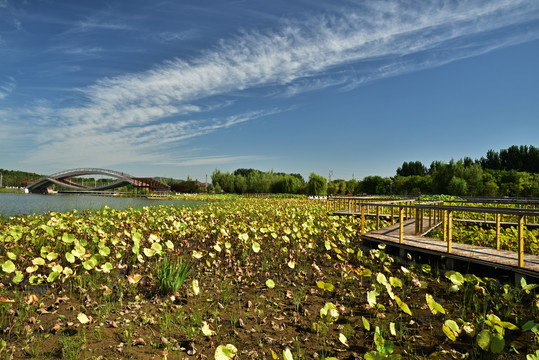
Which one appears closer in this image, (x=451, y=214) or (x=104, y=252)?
(x=104, y=252)

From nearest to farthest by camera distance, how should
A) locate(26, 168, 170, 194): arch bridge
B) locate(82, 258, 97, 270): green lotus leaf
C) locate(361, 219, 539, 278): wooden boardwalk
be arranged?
locate(82, 258, 97, 270): green lotus leaf, locate(361, 219, 539, 278): wooden boardwalk, locate(26, 168, 170, 194): arch bridge

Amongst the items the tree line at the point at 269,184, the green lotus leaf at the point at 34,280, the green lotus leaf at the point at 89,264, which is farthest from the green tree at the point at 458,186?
the green lotus leaf at the point at 34,280

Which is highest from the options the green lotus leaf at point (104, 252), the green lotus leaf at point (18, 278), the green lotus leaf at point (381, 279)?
the green lotus leaf at point (104, 252)

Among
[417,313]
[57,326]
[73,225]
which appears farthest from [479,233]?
[73,225]

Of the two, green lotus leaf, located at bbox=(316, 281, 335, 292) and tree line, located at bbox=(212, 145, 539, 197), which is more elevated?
tree line, located at bbox=(212, 145, 539, 197)

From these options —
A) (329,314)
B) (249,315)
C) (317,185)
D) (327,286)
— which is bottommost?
(249,315)

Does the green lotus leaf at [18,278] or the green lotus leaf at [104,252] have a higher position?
the green lotus leaf at [104,252]

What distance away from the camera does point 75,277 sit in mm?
4551

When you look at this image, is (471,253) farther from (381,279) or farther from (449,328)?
(449,328)

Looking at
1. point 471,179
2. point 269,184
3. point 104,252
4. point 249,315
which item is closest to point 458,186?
point 471,179

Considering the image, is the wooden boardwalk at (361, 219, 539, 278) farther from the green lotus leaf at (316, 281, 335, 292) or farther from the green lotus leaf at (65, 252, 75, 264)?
the green lotus leaf at (65, 252, 75, 264)

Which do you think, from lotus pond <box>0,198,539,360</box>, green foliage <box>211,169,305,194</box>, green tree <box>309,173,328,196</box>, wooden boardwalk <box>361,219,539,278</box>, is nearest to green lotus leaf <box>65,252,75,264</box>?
lotus pond <box>0,198,539,360</box>

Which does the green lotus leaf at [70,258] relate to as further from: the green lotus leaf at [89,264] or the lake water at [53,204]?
the lake water at [53,204]

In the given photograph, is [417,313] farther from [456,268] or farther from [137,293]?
[137,293]
